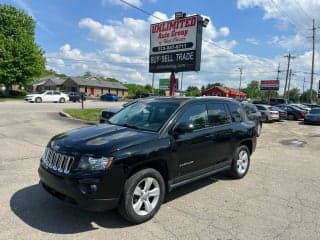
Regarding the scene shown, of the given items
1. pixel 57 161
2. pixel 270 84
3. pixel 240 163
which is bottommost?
pixel 240 163

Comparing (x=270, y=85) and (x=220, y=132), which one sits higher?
(x=270, y=85)

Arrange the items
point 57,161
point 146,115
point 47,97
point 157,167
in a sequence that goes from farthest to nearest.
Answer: point 47,97
point 146,115
point 157,167
point 57,161

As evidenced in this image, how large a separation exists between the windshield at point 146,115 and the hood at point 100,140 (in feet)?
0.85

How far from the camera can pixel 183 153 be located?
16.7ft

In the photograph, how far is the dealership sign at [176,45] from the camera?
1755cm

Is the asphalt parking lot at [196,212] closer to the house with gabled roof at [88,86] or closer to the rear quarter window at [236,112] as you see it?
the rear quarter window at [236,112]

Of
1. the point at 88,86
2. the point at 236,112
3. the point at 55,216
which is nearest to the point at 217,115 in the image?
the point at 236,112

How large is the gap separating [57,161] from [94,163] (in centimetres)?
62

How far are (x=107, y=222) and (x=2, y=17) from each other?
50.0m

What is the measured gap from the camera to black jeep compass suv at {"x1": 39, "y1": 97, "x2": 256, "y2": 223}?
13.4 feet

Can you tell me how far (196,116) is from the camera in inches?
221

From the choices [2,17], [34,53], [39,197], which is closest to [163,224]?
[39,197]

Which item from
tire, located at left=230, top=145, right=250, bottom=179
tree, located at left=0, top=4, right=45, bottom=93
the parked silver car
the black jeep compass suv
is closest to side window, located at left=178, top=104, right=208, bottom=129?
the black jeep compass suv

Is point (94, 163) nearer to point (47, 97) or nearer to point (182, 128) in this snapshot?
point (182, 128)
